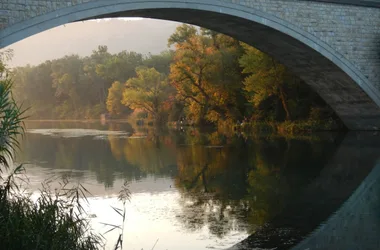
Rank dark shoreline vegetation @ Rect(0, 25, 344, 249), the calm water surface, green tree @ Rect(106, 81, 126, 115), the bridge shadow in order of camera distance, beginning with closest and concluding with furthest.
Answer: dark shoreline vegetation @ Rect(0, 25, 344, 249) < the bridge shadow < the calm water surface < green tree @ Rect(106, 81, 126, 115)

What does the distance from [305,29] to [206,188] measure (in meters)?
9.02

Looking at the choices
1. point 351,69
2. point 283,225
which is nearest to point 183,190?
point 283,225

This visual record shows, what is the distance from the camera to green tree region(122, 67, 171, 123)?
Result: 36.5 m

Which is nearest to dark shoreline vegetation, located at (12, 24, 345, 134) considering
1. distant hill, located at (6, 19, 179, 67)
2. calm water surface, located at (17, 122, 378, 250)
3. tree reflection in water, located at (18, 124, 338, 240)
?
tree reflection in water, located at (18, 124, 338, 240)

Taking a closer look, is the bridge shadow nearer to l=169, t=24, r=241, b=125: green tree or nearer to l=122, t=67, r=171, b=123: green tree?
l=169, t=24, r=241, b=125: green tree

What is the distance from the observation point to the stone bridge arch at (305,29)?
509 inches

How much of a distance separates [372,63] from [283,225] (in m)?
13.4

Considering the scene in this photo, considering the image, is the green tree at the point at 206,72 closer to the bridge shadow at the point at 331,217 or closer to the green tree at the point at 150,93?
the green tree at the point at 150,93

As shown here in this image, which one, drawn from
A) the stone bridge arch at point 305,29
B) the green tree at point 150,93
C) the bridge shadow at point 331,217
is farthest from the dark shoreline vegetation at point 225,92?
the bridge shadow at point 331,217

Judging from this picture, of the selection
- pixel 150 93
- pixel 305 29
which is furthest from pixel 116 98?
pixel 305 29

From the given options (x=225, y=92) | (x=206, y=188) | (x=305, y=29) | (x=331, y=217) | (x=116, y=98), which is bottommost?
(x=331, y=217)

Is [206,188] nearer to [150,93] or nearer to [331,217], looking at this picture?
[331,217]

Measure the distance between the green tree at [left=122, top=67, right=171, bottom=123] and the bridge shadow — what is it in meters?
26.0

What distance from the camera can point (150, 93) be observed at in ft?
120
